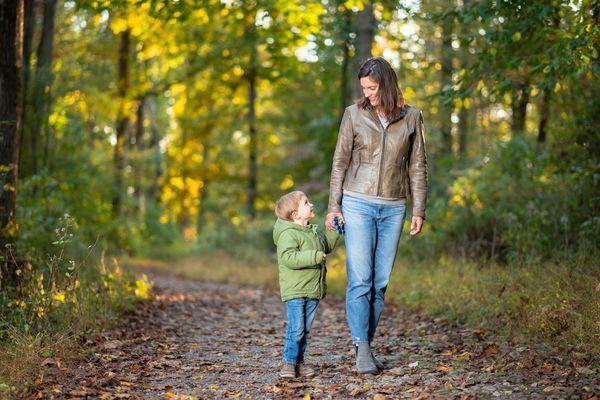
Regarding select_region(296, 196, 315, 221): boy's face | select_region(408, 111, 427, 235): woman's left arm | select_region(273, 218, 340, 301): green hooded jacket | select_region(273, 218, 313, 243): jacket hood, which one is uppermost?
select_region(408, 111, 427, 235): woman's left arm

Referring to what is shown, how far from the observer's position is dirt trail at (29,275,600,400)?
4852 mm

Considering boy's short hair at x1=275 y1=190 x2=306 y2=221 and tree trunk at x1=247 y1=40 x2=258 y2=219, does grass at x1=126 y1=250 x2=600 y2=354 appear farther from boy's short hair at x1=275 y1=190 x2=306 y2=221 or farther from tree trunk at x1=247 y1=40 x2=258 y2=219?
tree trunk at x1=247 y1=40 x2=258 y2=219

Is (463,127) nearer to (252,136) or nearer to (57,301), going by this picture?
(252,136)

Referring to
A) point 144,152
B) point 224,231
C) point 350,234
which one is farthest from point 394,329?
point 144,152

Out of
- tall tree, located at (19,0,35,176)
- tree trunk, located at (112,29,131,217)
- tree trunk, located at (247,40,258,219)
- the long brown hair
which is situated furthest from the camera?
tree trunk, located at (247,40,258,219)

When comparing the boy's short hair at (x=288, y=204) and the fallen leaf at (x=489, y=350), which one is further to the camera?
the fallen leaf at (x=489, y=350)

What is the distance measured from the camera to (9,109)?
7211 mm

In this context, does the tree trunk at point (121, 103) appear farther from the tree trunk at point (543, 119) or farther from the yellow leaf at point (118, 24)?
the tree trunk at point (543, 119)

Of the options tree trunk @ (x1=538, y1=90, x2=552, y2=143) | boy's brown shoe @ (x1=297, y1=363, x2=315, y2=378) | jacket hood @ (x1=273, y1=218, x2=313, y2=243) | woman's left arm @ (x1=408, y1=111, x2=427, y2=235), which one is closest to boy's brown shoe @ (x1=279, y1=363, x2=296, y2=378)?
boy's brown shoe @ (x1=297, y1=363, x2=315, y2=378)

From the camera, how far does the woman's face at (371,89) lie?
5214 millimetres

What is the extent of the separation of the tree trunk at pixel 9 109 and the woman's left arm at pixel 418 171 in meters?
4.14

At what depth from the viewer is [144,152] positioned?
72.1ft

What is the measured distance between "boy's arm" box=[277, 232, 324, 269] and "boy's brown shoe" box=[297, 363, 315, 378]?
0.92m

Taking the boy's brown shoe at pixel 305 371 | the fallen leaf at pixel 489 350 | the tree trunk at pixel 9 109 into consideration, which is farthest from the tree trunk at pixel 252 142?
the boy's brown shoe at pixel 305 371
